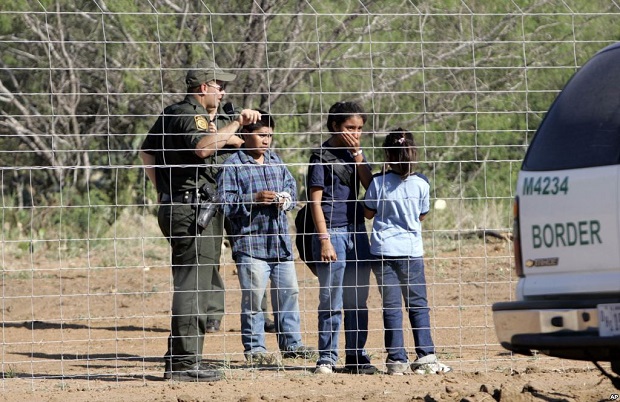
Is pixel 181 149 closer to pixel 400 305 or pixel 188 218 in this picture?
pixel 188 218

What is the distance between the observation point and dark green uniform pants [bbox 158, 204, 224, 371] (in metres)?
7.11

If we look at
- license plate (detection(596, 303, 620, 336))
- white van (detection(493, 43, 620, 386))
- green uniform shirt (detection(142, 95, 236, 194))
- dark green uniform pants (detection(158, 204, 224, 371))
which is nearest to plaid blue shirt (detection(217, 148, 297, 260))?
green uniform shirt (detection(142, 95, 236, 194))

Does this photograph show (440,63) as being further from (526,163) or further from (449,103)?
(526,163)

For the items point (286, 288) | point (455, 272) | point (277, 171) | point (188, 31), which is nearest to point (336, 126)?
point (277, 171)

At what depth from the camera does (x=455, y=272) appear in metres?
11.1

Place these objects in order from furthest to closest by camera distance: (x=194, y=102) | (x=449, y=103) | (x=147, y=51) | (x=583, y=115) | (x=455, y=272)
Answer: (x=449, y=103)
(x=147, y=51)
(x=455, y=272)
(x=194, y=102)
(x=583, y=115)

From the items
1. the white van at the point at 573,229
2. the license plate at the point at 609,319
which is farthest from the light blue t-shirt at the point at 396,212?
the license plate at the point at 609,319

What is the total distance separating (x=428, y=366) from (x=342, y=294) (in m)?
0.74

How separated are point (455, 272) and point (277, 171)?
3752mm

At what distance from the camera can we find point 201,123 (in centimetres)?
710

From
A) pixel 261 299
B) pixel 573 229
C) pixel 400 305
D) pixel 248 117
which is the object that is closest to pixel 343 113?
pixel 248 117

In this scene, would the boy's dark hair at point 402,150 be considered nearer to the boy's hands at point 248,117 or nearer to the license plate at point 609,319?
the boy's hands at point 248,117

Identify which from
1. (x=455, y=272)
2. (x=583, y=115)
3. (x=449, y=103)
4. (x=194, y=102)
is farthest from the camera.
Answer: (x=449, y=103)

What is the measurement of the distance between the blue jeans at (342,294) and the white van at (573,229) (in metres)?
2.21
